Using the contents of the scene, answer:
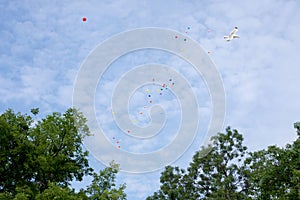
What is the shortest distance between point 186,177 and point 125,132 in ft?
24.9

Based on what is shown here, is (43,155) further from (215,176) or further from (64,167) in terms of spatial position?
(215,176)

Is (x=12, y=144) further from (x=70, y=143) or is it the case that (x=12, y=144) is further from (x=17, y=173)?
(x=70, y=143)

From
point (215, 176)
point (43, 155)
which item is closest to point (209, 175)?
point (215, 176)

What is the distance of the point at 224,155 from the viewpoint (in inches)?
929

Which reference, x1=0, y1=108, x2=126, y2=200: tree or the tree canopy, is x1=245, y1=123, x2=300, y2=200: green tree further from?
x1=0, y1=108, x2=126, y2=200: tree

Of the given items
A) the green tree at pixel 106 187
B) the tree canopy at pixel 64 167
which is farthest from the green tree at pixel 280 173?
the green tree at pixel 106 187

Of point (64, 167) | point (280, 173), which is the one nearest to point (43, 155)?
point (64, 167)

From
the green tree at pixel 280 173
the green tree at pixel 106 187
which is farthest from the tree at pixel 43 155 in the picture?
the green tree at pixel 280 173

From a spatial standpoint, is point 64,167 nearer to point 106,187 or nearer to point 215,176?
point 106,187

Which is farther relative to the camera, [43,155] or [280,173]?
[43,155]

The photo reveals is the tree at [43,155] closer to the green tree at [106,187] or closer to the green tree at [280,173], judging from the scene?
the green tree at [106,187]

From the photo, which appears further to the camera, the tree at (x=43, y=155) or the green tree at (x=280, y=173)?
the tree at (x=43, y=155)

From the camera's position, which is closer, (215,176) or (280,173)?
(280,173)

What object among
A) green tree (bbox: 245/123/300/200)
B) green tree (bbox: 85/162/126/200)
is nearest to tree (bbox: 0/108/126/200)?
green tree (bbox: 85/162/126/200)
